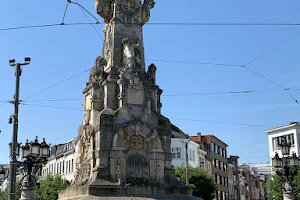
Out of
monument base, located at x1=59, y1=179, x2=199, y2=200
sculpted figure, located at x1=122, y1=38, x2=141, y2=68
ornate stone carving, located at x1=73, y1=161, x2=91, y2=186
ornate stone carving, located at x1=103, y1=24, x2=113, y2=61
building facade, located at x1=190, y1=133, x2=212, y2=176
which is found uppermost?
ornate stone carving, located at x1=103, y1=24, x2=113, y2=61

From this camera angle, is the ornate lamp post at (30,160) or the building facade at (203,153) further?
the building facade at (203,153)

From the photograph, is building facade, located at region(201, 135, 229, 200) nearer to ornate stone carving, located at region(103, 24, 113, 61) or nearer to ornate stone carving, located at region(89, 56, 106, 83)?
ornate stone carving, located at region(103, 24, 113, 61)

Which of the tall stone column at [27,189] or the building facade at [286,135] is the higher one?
the building facade at [286,135]

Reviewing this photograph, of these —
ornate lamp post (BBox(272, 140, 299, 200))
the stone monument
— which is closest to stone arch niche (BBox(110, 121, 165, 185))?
the stone monument

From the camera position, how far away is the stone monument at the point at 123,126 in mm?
19266

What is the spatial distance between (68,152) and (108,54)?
139 ft

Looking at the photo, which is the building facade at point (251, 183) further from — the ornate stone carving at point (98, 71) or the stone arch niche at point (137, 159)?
the ornate stone carving at point (98, 71)

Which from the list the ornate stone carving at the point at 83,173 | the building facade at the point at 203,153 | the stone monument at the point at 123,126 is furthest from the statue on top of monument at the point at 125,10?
the building facade at the point at 203,153

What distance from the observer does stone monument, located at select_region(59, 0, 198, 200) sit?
19266 mm

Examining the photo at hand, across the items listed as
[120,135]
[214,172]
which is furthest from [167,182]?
[214,172]

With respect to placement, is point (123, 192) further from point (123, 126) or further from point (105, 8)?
point (105, 8)

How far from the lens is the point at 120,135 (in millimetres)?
19672

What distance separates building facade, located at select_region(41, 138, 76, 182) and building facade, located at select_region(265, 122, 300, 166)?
90.2ft

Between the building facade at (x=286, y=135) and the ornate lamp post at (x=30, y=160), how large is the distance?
45.0 m
